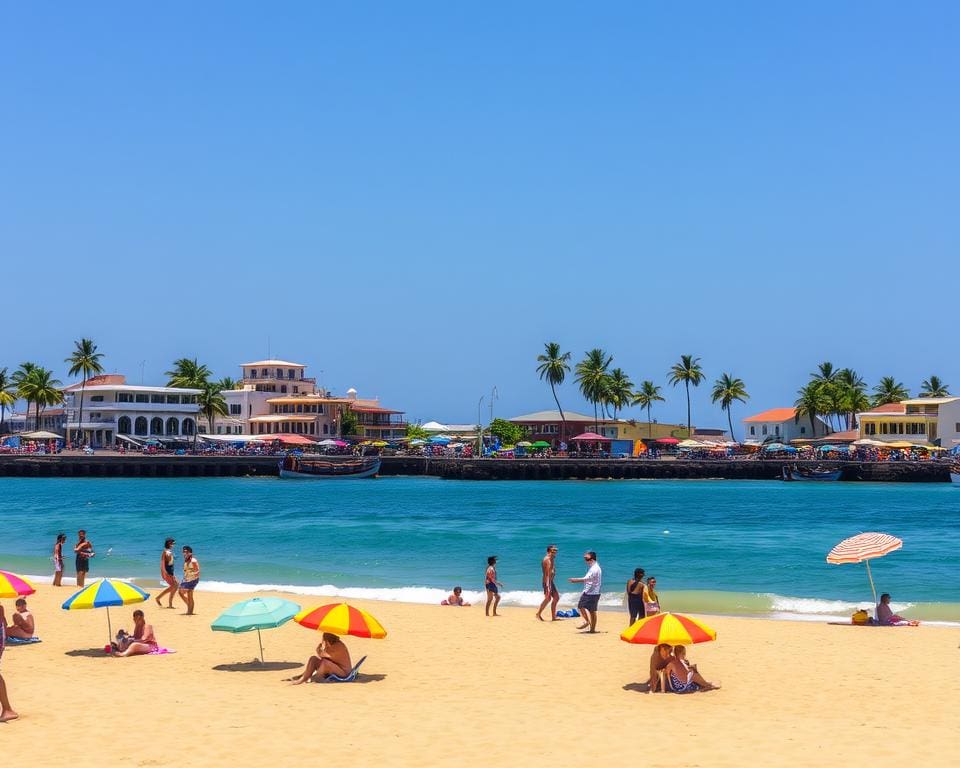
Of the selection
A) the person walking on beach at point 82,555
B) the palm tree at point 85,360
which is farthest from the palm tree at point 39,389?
the person walking on beach at point 82,555

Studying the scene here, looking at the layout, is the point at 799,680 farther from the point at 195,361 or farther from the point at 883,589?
the point at 195,361

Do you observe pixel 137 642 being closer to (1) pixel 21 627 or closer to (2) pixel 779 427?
(1) pixel 21 627

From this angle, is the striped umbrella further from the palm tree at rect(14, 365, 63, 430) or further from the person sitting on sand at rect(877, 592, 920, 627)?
the palm tree at rect(14, 365, 63, 430)

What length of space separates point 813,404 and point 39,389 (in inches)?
2873

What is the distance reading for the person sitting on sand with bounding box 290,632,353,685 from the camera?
1377cm

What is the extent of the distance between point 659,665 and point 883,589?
14.0 m

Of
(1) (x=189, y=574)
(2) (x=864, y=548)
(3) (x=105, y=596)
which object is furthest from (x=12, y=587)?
(2) (x=864, y=548)

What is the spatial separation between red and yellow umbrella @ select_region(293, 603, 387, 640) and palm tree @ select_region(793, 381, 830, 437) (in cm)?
9972

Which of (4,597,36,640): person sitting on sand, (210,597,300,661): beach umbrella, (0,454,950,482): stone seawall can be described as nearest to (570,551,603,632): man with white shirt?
(210,597,300,661): beach umbrella

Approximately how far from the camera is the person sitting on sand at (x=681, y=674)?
522 inches

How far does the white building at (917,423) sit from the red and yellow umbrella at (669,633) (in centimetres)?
8063

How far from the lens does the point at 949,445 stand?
88.0 metres

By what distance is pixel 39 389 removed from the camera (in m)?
103

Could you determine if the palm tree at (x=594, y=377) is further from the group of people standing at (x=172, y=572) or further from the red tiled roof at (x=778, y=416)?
the group of people standing at (x=172, y=572)
